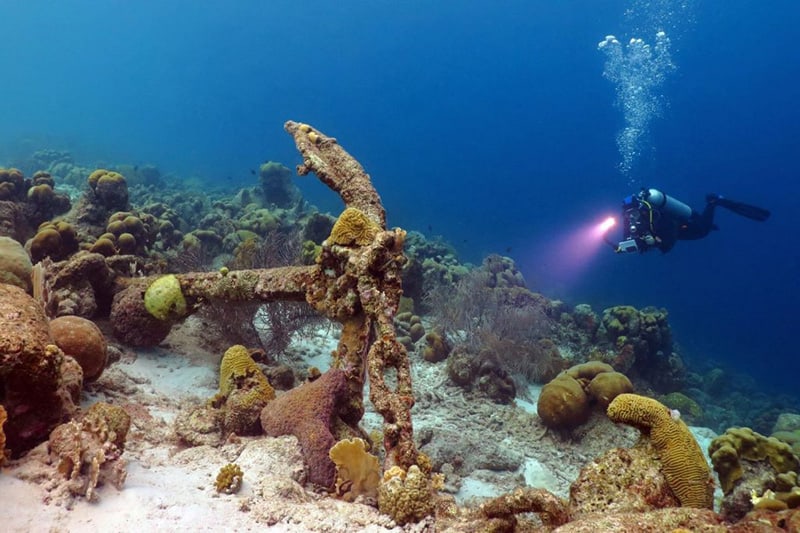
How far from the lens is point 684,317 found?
46.1 metres

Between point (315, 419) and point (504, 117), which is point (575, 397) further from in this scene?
point (504, 117)

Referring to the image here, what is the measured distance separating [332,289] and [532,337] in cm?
720

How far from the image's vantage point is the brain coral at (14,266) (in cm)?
494

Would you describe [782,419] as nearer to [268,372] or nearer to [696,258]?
[268,372]

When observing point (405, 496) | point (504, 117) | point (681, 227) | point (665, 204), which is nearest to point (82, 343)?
point (405, 496)

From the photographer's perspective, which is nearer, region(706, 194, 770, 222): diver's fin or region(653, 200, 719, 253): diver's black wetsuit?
region(653, 200, 719, 253): diver's black wetsuit

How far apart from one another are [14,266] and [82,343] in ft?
5.75

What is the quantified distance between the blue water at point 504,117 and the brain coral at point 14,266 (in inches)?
1393

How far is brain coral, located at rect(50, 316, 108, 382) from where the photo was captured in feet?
13.7

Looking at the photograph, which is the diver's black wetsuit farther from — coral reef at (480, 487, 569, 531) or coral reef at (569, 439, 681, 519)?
coral reef at (480, 487, 569, 531)

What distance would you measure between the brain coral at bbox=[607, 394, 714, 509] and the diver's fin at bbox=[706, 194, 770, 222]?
15.3 metres

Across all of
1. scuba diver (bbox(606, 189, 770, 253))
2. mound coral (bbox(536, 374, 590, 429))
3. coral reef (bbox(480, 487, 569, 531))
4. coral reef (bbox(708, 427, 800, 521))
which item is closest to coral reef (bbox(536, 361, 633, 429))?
mound coral (bbox(536, 374, 590, 429))

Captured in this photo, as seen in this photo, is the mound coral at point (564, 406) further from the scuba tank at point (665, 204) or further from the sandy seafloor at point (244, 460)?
the scuba tank at point (665, 204)

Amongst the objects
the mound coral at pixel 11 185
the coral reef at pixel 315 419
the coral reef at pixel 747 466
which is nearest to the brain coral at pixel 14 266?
the coral reef at pixel 315 419
